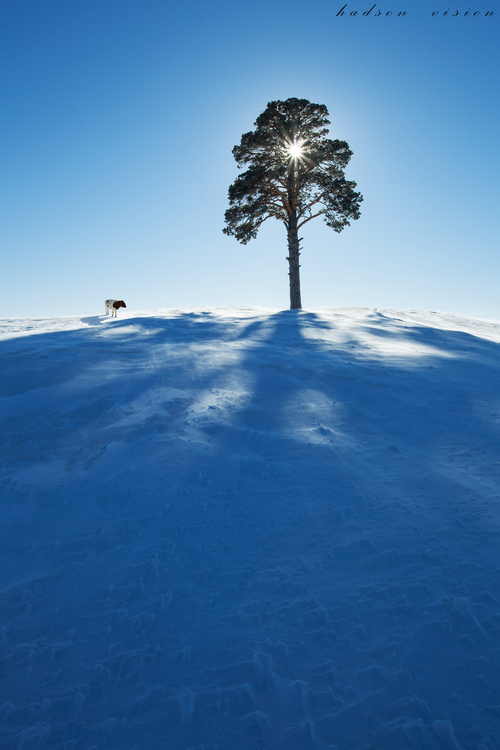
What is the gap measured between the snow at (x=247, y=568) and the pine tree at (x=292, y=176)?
40.1 ft

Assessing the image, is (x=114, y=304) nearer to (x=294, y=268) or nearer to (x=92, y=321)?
(x=92, y=321)

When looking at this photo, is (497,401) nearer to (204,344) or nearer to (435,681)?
(435,681)

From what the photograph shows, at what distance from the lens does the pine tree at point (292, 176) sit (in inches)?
596

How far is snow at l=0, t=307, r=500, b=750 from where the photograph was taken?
5.08ft

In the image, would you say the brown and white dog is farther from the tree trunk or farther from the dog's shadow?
the tree trunk

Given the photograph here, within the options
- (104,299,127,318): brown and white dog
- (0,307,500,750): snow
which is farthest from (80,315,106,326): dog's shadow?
(0,307,500,750): snow

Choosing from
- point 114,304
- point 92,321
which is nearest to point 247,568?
point 92,321

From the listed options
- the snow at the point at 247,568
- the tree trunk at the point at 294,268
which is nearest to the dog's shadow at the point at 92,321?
the snow at the point at 247,568

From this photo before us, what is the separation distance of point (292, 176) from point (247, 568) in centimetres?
1608

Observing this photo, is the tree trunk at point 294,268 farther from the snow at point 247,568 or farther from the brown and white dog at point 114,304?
the snow at point 247,568

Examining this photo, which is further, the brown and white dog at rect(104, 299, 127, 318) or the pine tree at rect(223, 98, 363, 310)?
the pine tree at rect(223, 98, 363, 310)

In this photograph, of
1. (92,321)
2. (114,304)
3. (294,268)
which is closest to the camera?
(92,321)

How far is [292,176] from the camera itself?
15297 millimetres

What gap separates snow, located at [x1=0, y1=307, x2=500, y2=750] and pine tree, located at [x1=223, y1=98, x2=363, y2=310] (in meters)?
12.2
